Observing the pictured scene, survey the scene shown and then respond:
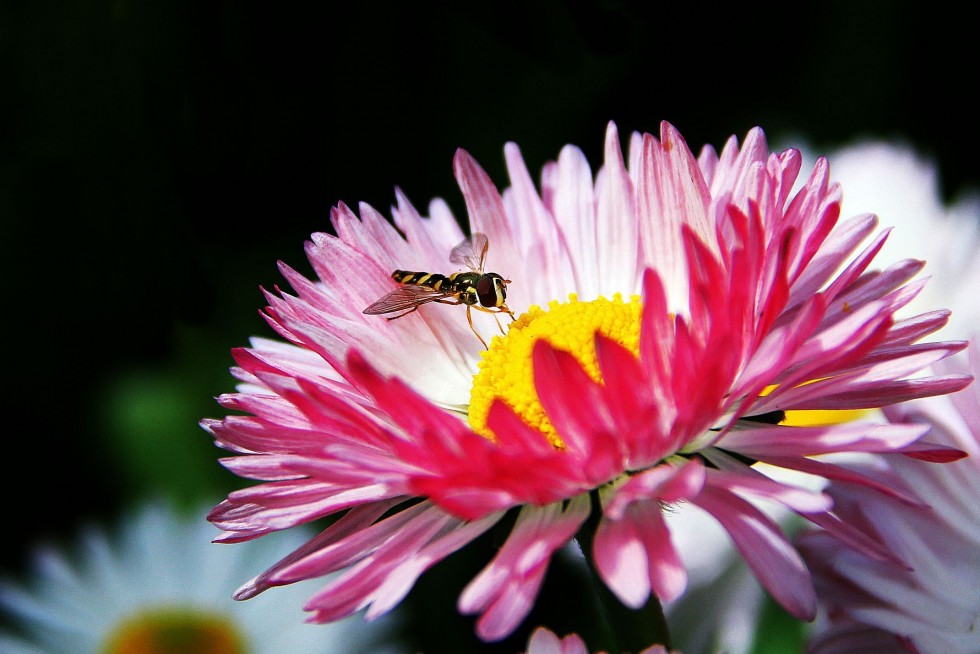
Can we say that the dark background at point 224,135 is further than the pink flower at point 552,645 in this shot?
Yes

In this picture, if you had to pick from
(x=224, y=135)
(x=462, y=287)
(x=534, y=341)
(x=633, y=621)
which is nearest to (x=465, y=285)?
(x=462, y=287)

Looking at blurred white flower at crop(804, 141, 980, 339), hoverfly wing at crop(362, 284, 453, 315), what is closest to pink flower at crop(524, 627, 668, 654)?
hoverfly wing at crop(362, 284, 453, 315)

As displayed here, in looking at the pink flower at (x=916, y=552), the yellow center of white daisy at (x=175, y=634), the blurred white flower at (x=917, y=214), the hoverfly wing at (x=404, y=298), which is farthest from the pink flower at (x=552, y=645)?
the yellow center of white daisy at (x=175, y=634)

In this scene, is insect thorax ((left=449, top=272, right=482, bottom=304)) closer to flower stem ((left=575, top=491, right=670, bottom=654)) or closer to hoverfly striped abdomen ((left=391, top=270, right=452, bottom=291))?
hoverfly striped abdomen ((left=391, top=270, right=452, bottom=291))

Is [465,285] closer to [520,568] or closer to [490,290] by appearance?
[490,290]

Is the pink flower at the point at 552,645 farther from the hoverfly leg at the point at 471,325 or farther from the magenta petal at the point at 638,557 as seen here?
the hoverfly leg at the point at 471,325

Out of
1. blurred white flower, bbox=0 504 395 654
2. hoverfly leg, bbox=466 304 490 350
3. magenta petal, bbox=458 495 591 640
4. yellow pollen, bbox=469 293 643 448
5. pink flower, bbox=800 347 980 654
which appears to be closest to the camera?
magenta petal, bbox=458 495 591 640
